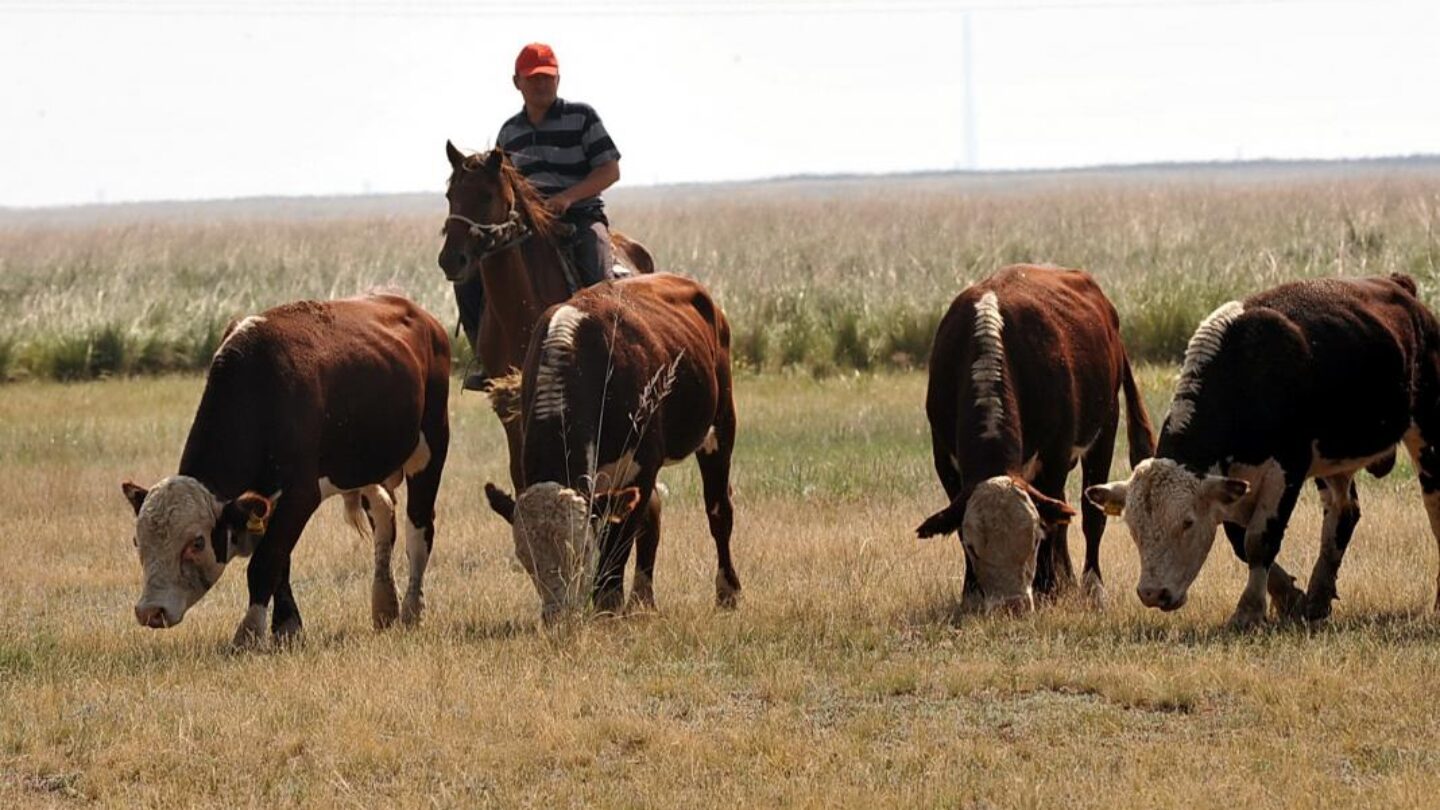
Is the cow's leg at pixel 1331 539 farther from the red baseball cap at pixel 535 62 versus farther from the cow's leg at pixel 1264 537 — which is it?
the red baseball cap at pixel 535 62

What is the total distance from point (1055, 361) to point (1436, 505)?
200 centimetres

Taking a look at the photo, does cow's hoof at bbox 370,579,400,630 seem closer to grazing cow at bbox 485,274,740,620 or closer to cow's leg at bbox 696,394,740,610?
grazing cow at bbox 485,274,740,620

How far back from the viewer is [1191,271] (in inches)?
1105

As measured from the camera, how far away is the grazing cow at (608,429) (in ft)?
33.1

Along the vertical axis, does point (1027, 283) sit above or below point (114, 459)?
above

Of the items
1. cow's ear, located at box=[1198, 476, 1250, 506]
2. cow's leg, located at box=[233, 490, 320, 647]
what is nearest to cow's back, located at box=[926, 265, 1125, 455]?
cow's ear, located at box=[1198, 476, 1250, 506]

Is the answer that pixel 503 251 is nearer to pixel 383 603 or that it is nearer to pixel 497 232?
pixel 497 232

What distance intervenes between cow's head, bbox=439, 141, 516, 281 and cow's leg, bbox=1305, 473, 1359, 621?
472cm

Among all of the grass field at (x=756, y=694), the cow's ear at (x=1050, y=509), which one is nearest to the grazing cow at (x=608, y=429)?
the grass field at (x=756, y=694)

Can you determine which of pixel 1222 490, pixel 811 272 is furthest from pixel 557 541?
pixel 811 272

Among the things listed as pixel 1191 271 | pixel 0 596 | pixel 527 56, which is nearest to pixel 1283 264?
pixel 1191 271

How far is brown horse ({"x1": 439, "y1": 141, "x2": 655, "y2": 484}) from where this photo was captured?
12.4 metres

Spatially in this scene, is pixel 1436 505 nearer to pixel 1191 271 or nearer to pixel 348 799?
pixel 348 799

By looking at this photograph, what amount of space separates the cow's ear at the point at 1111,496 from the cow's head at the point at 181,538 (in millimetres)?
3811
